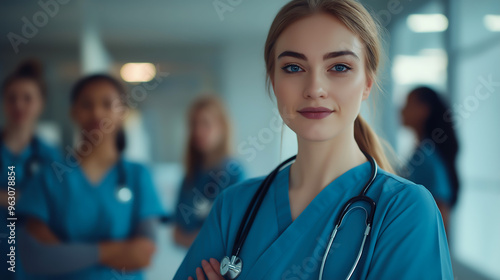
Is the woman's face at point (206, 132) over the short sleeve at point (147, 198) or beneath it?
over

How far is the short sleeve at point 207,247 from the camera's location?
2.58 feet

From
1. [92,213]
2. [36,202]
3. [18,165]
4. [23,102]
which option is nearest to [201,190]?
[92,213]

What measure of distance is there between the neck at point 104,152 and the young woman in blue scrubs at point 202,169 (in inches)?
13.7

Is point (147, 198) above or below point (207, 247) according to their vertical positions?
below

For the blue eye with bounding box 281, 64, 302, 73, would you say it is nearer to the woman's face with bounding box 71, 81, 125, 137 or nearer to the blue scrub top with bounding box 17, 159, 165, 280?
the blue scrub top with bounding box 17, 159, 165, 280

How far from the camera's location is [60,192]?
5.51 feet

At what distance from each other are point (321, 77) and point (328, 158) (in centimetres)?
15

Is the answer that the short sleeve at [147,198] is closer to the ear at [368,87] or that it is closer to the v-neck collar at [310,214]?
the v-neck collar at [310,214]

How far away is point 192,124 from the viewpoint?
6.60 feet

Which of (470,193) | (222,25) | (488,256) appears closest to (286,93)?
(222,25)

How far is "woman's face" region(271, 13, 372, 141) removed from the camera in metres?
0.68

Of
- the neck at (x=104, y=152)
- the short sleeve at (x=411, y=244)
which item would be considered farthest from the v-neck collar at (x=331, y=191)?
the neck at (x=104, y=152)

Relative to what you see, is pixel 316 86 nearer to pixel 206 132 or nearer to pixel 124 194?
pixel 124 194

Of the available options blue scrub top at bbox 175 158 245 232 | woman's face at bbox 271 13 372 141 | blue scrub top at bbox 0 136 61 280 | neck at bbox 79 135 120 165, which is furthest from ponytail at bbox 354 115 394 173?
blue scrub top at bbox 0 136 61 280
